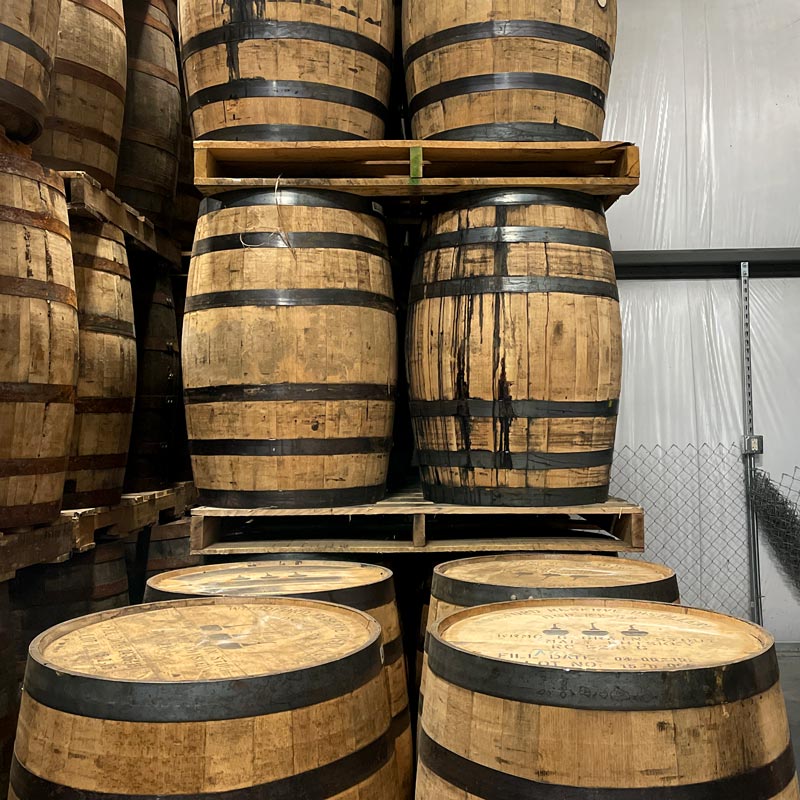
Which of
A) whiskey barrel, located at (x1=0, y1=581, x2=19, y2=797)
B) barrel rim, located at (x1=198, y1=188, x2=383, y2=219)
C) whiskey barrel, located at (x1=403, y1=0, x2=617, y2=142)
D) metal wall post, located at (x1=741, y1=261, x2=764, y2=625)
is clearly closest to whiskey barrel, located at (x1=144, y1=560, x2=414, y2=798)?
whiskey barrel, located at (x1=0, y1=581, x2=19, y2=797)

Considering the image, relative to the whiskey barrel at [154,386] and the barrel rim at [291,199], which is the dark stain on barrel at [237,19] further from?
the whiskey barrel at [154,386]

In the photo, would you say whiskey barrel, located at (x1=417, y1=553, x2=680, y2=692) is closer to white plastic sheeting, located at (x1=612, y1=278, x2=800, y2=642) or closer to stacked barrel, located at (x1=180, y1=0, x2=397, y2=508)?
stacked barrel, located at (x1=180, y1=0, x2=397, y2=508)

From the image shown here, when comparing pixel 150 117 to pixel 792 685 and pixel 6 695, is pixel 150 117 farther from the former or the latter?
pixel 792 685

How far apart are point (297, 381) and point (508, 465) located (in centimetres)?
97

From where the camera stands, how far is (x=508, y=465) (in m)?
3.61

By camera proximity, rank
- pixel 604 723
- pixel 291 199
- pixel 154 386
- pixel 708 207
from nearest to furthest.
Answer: pixel 604 723, pixel 291 199, pixel 154 386, pixel 708 207

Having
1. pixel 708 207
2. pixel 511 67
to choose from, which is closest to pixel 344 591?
pixel 511 67

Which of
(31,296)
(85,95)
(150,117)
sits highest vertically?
(150,117)

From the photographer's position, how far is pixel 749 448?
20.8ft

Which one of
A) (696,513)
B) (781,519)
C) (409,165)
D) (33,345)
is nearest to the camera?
(33,345)

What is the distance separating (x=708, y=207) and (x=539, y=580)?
15.5 feet

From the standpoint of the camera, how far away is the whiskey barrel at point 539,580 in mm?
2539

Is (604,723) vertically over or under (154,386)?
under

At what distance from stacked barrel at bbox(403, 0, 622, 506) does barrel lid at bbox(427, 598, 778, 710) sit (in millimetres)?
1303
